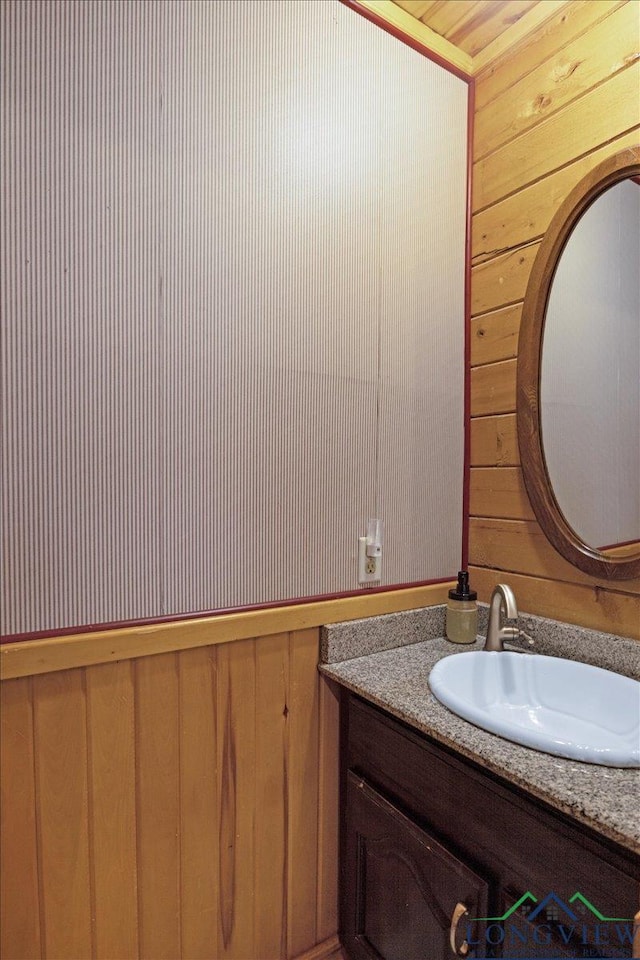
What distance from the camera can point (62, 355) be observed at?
980mm

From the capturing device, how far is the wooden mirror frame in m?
1.19

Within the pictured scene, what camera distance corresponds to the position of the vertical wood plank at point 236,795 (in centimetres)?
117

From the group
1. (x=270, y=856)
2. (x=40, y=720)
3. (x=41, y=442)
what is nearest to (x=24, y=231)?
(x=41, y=442)

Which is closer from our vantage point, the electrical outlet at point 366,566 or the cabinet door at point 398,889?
the cabinet door at point 398,889

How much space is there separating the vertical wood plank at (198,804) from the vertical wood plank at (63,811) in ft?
0.62

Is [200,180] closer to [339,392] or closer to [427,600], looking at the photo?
[339,392]

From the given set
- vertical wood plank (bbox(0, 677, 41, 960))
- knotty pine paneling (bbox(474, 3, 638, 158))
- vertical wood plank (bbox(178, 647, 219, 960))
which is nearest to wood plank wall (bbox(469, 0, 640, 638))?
knotty pine paneling (bbox(474, 3, 638, 158))

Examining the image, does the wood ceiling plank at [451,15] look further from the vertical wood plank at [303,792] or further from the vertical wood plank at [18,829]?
the vertical wood plank at [18,829]

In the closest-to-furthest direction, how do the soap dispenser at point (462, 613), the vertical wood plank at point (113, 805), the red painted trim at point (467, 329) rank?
1. the vertical wood plank at point (113, 805)
2. the soap dispenser at point (462, 613)
3. the red painted trim at point (467, 329)

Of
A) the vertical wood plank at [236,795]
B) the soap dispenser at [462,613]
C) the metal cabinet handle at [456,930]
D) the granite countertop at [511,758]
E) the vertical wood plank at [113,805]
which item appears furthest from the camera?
the soap dispenser at [462,613]

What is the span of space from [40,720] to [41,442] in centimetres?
51

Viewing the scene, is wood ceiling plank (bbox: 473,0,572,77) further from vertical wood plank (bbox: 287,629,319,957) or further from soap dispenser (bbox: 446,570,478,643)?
vertical wood plank (bbox: 287,629,319,957)


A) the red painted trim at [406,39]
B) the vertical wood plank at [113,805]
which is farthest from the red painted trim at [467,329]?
the vertical wood plank at [113,805]

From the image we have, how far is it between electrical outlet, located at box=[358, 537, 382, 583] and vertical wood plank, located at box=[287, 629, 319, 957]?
0.63 ft
